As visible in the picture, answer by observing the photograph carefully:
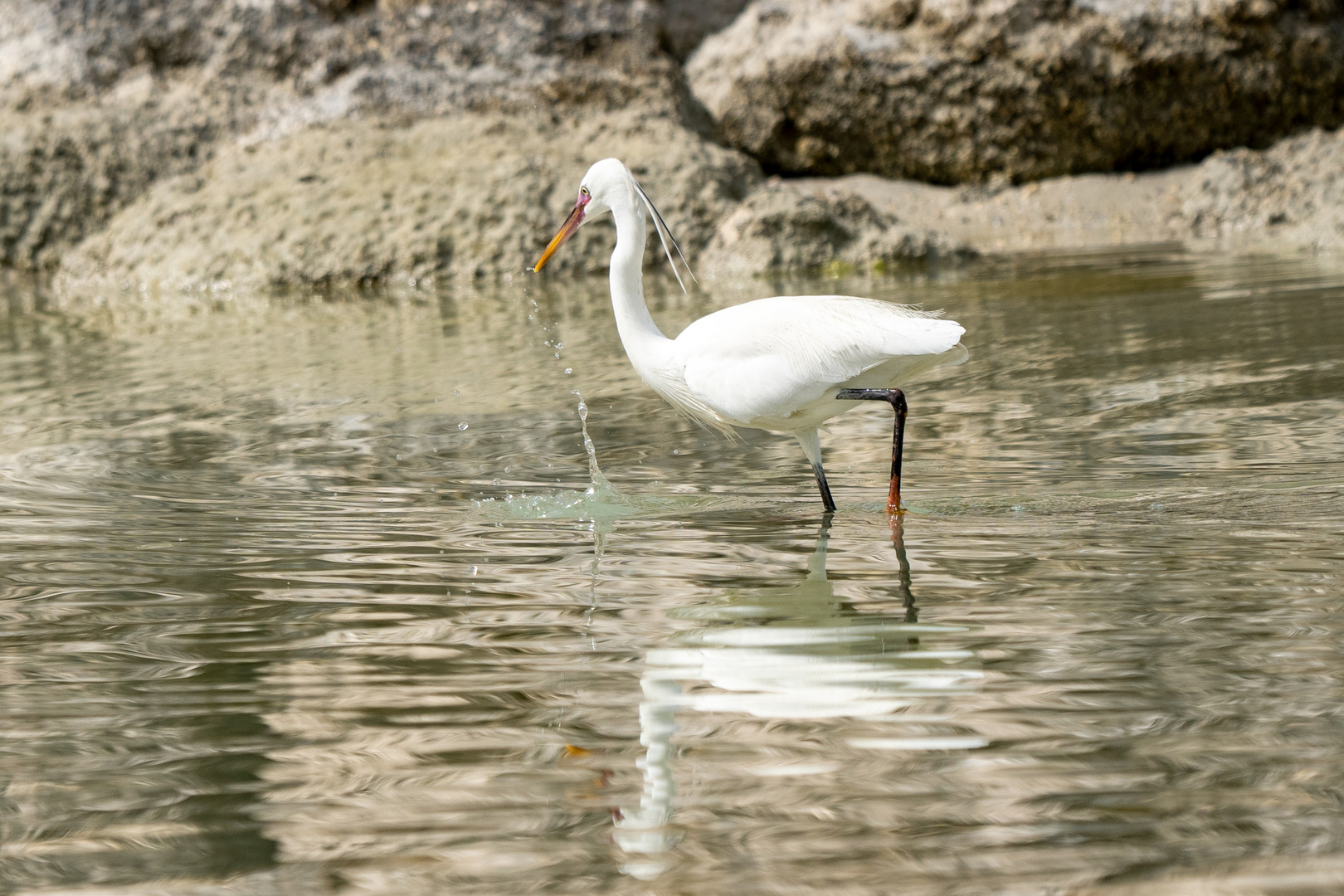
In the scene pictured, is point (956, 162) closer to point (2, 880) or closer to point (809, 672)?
point (809, 672)

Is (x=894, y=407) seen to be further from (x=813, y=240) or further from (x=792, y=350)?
(x=813, y=240)

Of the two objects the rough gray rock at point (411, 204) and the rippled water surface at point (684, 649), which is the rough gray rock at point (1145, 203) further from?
the rippled water surface at point (684, 649)

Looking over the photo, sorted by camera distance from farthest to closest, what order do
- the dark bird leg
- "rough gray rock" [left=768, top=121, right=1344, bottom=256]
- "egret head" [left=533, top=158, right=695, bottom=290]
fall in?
"rough gray rock" [left=768, top=121, right=1344, bottom=256] < "egret head" [left=533, top=158, right=695, bottom=290] < the dark bird leg

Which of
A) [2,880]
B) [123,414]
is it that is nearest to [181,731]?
[2,880]

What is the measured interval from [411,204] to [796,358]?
11475mm

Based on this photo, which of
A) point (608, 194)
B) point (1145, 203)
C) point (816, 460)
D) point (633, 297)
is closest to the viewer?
point (816, 460)

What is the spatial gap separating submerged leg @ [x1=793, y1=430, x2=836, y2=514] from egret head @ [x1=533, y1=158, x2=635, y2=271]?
3.73 ft

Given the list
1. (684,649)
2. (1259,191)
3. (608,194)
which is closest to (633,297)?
(608,194)

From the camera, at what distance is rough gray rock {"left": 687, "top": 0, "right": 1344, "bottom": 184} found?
1794 cm

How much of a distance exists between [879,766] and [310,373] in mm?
7042

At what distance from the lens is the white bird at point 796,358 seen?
5.02m

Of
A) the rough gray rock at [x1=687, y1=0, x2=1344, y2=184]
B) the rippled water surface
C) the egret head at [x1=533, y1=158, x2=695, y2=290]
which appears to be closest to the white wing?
the rippled water surface

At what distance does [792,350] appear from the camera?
16.5 feet

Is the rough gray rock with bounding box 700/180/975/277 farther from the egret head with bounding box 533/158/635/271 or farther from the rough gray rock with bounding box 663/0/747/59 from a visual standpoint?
the egret head with bounding box 533/158/635/271
